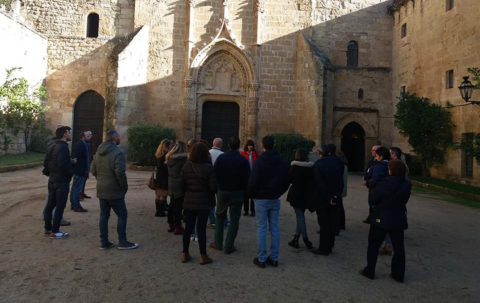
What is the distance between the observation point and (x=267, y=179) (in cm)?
448

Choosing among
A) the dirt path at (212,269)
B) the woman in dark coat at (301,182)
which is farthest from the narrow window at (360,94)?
the woman in dark coat at (301,182)

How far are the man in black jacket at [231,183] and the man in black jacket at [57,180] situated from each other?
2.45 meters

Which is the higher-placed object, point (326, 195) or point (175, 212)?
point (326, 195)

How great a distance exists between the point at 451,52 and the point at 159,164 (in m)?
13.0

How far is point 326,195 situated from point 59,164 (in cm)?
417

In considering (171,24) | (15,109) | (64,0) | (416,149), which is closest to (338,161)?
(416,149)

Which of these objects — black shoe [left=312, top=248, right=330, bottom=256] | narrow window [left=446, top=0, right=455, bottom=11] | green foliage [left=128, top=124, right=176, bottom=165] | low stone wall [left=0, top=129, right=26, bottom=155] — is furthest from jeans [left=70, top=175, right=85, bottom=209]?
narrow window [left=446, top=0, right=455, bottom=11]

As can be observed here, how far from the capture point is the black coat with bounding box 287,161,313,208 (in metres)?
5.14

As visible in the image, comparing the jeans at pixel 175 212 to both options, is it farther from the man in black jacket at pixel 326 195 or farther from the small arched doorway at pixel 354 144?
the small arched doorway at pixel 354 144

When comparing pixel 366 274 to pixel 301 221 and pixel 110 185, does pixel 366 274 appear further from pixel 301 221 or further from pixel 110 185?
pixel 110 185

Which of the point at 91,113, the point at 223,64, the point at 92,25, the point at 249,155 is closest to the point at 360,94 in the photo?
the point at 223,64

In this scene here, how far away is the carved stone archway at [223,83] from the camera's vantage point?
15.9 metres

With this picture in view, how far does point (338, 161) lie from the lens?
529 centimetres

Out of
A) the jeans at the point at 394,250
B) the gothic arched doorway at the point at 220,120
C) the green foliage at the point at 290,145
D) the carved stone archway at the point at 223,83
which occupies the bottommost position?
the jeans at the point at 394,250
